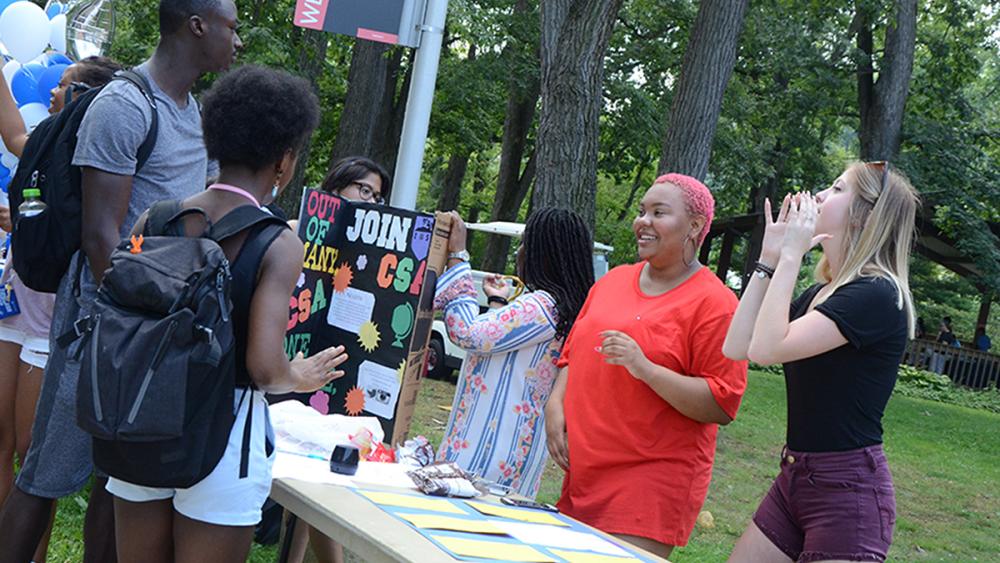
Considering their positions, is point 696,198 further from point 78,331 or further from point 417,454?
point 78,331

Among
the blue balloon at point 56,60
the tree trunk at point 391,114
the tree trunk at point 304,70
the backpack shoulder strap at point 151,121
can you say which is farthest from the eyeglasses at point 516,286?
the tree trunk at point 391,114

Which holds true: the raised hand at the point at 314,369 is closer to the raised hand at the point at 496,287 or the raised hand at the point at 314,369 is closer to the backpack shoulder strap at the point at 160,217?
the backpack shoulder strap at the point at 160,217

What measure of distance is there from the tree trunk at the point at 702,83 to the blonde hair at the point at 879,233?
615 cm

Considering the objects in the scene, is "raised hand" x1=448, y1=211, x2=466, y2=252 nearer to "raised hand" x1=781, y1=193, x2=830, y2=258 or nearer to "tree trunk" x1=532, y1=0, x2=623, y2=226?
"raised hand" x1=781, y1=193, x2=830, y2=258

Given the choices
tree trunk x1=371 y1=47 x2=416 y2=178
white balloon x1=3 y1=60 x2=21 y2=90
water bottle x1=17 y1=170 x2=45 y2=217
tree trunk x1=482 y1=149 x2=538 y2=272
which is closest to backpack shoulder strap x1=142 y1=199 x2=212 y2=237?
water bottle x1=17 y1=170 x2=45 y2=217

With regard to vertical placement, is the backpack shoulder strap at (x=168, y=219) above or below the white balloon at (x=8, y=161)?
above

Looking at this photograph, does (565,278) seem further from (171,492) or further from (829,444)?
(171,492)

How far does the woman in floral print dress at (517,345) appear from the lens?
141 inches

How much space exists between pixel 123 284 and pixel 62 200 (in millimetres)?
959

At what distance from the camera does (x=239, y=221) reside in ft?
7.70

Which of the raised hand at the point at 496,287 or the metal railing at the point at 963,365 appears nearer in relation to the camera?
the raised hand at the point at 496,287

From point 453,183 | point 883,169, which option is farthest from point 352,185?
point 453,183

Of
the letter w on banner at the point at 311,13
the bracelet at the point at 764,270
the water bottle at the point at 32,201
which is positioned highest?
the letter w on banner at the point at 311,13

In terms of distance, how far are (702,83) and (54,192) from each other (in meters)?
7.03
